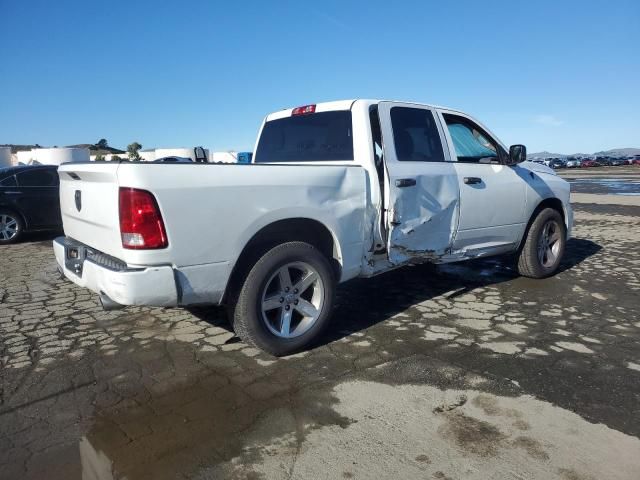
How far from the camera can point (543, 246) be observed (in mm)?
5883

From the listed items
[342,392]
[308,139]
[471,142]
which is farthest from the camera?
[471,142]

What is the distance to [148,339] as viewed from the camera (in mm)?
3975

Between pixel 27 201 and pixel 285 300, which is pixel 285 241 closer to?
pixel 285 300

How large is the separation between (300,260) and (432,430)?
1487mm

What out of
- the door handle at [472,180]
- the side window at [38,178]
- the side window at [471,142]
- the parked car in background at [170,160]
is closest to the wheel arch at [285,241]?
the parked car in background at [170,160]

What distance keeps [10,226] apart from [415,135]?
7.84m

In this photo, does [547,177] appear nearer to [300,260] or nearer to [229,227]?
[300,260]

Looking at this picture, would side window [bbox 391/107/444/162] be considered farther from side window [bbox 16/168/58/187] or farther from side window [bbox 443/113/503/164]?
side window [bbox 16/168/58/187]

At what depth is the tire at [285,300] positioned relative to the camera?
11.0 feet

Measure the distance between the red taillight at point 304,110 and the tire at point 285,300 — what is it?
1.75 meters

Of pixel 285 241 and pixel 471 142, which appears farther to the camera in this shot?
pixel 471 142

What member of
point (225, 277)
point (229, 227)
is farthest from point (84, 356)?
point (229, 227)

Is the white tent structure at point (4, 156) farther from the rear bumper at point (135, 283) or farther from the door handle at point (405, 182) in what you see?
the door handle at point (405, 182)

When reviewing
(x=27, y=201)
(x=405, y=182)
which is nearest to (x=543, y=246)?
(x=405, y=182)
